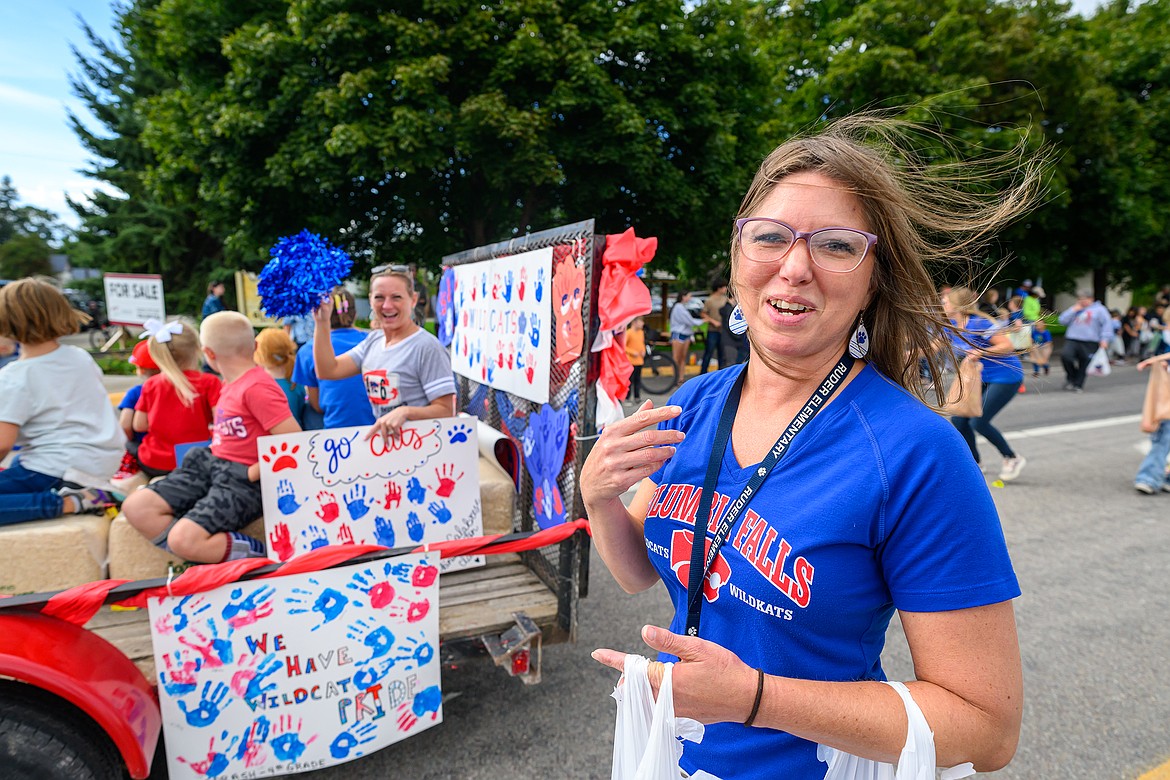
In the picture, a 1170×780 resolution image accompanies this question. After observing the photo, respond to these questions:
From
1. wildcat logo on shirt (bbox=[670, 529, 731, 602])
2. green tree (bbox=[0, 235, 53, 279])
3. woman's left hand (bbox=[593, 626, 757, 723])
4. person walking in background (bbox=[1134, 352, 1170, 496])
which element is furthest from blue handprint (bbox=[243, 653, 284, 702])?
green tree (bbox=[0, 235, 53, 279])

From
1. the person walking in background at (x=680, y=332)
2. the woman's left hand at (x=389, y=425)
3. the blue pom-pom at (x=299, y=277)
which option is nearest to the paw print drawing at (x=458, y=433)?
the woman's left hand at (x=389, y=425)

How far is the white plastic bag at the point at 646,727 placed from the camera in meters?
0.98

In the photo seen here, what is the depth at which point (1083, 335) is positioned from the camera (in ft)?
38.3

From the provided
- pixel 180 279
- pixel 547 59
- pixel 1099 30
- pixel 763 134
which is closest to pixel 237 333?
pixel 547 59

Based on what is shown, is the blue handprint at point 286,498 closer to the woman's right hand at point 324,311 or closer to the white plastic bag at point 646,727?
the woman's right hand at point 324,311

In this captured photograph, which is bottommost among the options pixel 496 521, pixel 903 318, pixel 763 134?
pixel 496 521

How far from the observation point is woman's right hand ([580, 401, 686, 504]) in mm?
Result: 1208

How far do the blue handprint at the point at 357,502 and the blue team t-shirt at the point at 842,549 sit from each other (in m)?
2.25

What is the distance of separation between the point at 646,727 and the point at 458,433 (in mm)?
2295

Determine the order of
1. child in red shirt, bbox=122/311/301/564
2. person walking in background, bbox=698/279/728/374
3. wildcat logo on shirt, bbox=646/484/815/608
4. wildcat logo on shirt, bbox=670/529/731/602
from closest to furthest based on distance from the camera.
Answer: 1. wildcat logo on shirt, bbox=646/484/815/608
2. wildcat logo on shirt, bbox=670/529/731/602
3. child in red shirt, bbox=122/311/301/564
4. person walking in background, bbox=698/279/728/374

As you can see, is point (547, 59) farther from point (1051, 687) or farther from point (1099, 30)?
point (1099, 30)

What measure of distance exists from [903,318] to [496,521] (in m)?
2.70

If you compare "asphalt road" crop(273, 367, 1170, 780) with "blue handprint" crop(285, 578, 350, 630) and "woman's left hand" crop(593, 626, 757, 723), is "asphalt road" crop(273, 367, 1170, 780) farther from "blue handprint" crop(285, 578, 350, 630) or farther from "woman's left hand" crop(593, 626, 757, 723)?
"woman's left hand" crop(593, 626, 757, 723)

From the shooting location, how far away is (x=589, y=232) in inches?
108
